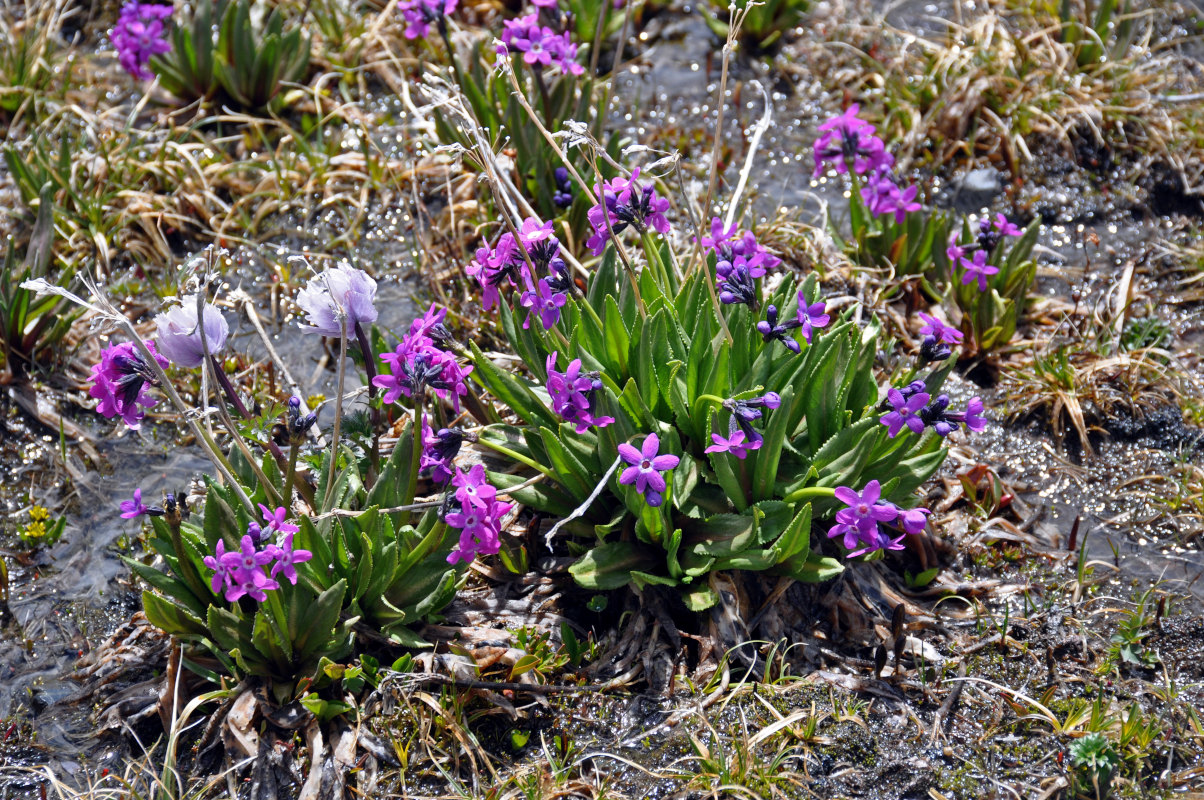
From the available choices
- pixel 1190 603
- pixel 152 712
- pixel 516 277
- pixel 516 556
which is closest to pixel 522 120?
pixel 516 277

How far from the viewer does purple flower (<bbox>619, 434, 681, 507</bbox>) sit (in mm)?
2383

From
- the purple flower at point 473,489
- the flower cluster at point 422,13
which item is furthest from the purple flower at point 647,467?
the flower cluster at point 422,13

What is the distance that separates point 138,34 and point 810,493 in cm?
388

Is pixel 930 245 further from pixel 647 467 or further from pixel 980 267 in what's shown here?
pixel 647 467

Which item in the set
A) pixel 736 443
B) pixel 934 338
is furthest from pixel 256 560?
pixel 934 338

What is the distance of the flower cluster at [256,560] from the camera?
87.2 inches

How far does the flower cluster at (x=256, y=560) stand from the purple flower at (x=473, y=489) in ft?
1.26

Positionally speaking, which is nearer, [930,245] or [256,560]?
[256,560]

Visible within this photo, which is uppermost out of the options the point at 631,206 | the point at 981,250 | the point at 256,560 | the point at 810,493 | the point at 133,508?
the point at 631,206

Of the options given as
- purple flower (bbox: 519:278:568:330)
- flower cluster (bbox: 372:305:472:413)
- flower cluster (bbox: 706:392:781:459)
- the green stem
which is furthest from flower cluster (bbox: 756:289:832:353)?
flower cluster (bbox: 372:305:472:413)

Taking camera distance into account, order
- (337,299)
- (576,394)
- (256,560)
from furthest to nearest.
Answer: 1. (576,394)
2. (337,299)
3. (256,560)

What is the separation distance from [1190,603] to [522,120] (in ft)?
9.86

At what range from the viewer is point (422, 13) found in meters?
3.82

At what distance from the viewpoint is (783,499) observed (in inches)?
108
